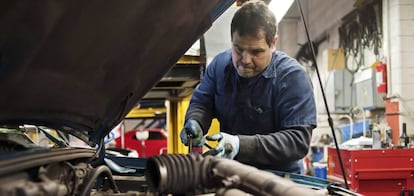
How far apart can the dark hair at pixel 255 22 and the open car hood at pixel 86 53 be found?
528 millimetres

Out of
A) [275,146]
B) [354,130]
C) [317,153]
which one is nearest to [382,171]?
[354,130]

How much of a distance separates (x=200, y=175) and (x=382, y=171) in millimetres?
3004

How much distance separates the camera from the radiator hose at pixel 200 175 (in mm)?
817

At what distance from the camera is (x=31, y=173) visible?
83 cm

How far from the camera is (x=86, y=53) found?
966mm

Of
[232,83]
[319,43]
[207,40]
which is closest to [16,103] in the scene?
[232,83]

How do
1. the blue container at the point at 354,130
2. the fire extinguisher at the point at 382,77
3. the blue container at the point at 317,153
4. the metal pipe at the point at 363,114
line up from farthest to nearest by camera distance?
the blue container at the point at 317,153 < the blue container at the point at 354,130 < the metal pipe at the point at 363,114 < the fire extinguisher at the point at 382,77

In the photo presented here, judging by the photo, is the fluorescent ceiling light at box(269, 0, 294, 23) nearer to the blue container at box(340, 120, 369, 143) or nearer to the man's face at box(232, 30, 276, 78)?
the man's face at box(232, 30, 276, 78)

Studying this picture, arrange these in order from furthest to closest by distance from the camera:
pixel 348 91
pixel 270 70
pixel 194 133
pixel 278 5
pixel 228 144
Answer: pixel 348 91 → pixel 278 5 → pixel 270 70 → pixel 194 133 → pixel 228 144

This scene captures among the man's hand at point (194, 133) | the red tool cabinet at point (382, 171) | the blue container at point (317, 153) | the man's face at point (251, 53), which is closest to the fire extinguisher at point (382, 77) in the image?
the red tool cabinet at point (382, 171)

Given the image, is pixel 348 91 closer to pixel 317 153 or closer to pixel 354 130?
pixel 354 130

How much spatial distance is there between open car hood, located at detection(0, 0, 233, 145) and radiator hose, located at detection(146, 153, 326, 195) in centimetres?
27

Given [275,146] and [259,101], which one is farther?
[259,101]

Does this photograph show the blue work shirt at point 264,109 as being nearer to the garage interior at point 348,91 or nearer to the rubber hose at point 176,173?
the garage interior at point 348,91
